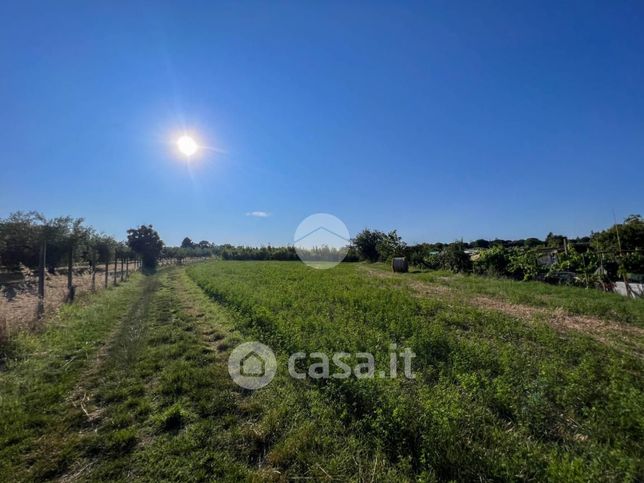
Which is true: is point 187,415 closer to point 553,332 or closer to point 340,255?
point 553,332

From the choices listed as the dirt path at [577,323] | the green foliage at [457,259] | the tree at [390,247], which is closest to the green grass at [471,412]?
the dirt path at [577,323]

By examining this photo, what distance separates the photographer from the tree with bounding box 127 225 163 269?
47781 mm

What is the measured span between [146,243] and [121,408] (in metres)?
52.8

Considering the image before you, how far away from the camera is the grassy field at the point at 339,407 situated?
9.66ft

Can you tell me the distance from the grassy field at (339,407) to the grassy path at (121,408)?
0.02m

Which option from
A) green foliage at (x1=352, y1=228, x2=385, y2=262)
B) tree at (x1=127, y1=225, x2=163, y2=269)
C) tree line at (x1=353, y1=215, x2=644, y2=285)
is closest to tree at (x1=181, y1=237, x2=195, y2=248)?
tree at (x1=127, y1=225, x2=163, y2=269)

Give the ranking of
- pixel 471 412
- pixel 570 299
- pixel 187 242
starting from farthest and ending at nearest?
pixel 187 242
pixel 570 299
pixel 471 412

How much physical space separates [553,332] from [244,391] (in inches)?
271

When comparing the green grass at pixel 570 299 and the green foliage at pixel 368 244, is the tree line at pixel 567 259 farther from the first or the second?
the green foliage at pixel 368 244

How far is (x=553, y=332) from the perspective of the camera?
6406 mm

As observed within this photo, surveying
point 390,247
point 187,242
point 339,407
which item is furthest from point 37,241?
point 187,242

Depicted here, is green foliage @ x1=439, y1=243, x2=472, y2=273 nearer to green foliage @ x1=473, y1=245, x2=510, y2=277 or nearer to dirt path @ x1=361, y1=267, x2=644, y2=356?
green foliage @ x1=473, y1=245, x2=510, y2=277

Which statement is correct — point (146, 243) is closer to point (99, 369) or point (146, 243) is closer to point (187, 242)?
point (99, 369)

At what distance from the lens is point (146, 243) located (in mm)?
48938
